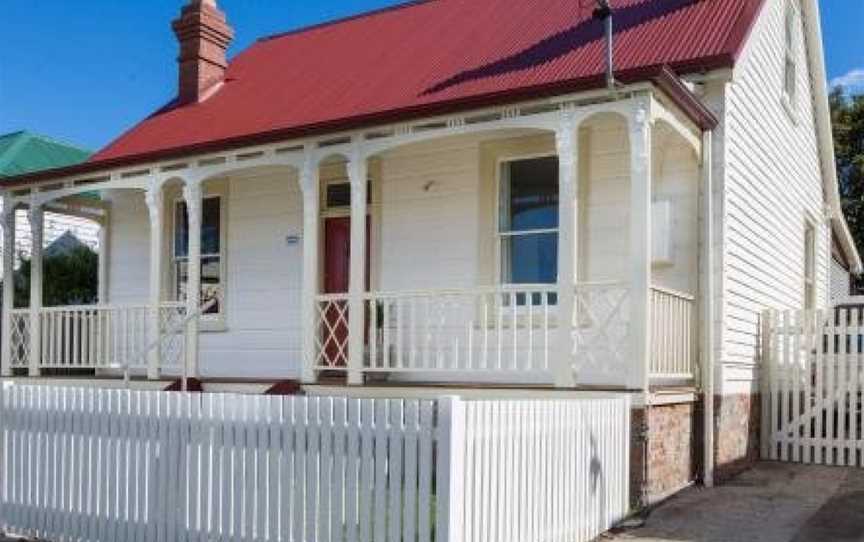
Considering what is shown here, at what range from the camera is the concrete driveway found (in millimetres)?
8286

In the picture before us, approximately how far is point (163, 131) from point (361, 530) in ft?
36.5

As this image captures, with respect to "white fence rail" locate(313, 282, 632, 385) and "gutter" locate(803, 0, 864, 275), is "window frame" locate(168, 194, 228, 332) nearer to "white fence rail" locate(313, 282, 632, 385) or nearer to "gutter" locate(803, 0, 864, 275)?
"white fence rail" locate(313, 282, 632, 385)

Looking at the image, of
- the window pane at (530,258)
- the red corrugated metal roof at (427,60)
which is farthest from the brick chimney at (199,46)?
the window pane at (530,258)

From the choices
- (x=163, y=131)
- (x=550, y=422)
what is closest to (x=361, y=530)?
(x=550, y=422)

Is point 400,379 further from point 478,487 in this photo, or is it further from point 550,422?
point 478,487

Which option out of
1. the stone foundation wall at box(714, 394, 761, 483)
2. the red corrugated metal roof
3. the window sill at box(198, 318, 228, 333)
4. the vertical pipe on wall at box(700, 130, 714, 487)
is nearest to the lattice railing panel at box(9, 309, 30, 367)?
the window sill at box(198, 318, 228, 333)

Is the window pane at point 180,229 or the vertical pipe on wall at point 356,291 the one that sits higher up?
the window pane at point 180,229

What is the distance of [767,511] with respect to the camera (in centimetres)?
941

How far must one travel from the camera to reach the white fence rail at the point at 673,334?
9.89 metres

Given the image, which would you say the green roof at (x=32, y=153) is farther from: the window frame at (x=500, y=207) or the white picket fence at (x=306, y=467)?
the white picket fence at (x=306, y=467)

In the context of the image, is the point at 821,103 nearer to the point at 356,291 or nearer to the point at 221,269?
the point at 356,291

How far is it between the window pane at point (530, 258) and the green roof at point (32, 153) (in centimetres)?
1353

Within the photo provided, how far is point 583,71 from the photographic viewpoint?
40.0ft

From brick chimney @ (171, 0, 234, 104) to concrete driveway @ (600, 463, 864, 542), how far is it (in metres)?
11.1
